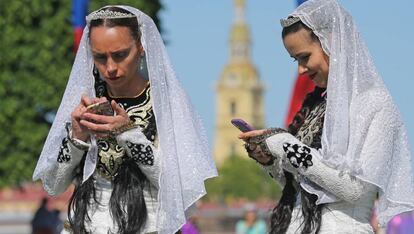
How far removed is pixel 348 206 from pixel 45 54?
62.3 feet

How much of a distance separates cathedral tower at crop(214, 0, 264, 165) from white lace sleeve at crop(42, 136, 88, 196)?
146 meters

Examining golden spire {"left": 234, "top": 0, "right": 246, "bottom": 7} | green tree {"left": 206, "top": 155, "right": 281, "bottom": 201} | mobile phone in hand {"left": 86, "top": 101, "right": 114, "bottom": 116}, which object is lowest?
green tree {"left": 206, "top": 155, "right": 281, "bottom": 201}

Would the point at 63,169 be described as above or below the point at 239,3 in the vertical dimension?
above

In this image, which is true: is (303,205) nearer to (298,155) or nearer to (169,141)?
(298,155)

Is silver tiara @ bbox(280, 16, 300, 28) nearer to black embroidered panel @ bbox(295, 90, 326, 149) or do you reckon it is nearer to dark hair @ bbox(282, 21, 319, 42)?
dark hair @ bbox(282, 21, 319, 42)

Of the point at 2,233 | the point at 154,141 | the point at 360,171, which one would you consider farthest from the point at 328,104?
the point at 2,233

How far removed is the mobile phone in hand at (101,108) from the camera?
5.19 metres

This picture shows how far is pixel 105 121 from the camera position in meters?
5.21

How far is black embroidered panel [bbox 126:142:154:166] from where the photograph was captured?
5285 mm

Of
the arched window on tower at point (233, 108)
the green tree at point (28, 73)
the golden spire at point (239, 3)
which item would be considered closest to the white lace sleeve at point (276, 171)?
the green tree at point (28, 73)

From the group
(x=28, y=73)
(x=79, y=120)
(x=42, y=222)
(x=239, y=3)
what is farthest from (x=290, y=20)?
(x=239, y=3)

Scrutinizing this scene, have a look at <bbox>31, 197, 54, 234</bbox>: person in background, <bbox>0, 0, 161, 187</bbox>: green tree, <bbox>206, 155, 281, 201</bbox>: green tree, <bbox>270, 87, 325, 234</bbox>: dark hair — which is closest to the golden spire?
<bbox>206, 155, 281, 201</bbox>: green tree

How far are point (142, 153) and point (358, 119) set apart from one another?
814 mm

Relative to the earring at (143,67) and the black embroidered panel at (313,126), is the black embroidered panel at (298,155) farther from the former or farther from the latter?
the earring at (143,67)
